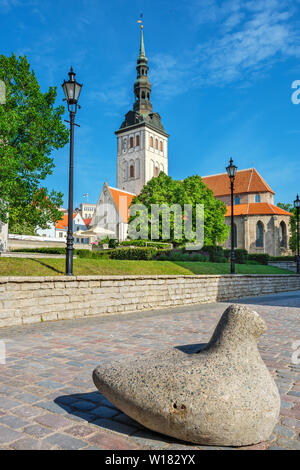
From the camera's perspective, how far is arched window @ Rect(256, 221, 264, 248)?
57.7 m

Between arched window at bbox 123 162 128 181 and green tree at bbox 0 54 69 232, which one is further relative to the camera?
arched window at bbox 123 162 128 181

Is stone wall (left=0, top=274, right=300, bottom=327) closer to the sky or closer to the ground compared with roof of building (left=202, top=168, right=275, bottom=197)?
closer to the ground

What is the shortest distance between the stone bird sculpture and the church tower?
6954 cm

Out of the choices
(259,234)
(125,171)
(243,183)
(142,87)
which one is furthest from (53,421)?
(142,87)

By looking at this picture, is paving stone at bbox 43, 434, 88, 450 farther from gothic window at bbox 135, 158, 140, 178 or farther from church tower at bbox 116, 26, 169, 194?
gothic window at bbox 135, 158, 140, 178

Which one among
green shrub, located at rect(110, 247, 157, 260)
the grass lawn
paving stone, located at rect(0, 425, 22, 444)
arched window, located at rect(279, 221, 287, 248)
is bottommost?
paving stone, located at rect(0, 425, 22, 444)

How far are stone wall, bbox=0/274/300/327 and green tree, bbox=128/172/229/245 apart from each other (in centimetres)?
2395

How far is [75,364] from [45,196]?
50.1ft

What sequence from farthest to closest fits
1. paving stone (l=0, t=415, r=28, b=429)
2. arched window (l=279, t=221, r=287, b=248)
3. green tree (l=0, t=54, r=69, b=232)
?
arched window (l=279, t=221, r=287, b=248)
green tree (l=0, t=54, r=69, b=232)
paving stone (l=0, t=415, r=28, b=429)

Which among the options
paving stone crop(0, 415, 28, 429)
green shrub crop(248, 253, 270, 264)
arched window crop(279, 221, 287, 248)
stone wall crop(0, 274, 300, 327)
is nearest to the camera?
paving stone crop(0, 415, 28, 429)

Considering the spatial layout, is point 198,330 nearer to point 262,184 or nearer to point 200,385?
point 200,385

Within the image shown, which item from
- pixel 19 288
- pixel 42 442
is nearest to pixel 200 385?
pixel 42 442

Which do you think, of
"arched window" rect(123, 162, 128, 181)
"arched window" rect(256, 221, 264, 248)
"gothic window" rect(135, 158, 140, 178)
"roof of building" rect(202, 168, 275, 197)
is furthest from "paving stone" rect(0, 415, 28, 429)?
"arched window" rect(123, 162, 128, 181)

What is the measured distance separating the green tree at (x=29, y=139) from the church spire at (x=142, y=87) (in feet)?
194
